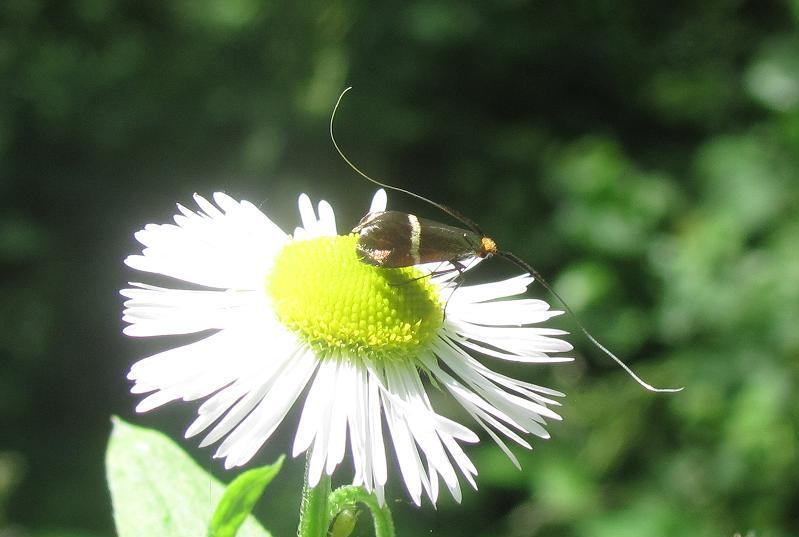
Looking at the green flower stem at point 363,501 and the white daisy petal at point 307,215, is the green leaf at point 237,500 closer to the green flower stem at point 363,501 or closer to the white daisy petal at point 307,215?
the green flower stem at point 363,501

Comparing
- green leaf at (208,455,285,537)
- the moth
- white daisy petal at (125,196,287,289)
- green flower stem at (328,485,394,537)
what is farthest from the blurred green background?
green leaf at (208,455,285,537)

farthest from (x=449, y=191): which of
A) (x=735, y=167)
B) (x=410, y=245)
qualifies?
(x=410, y=245)

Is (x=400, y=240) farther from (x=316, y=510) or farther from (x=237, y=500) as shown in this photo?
(x=237, y=500)

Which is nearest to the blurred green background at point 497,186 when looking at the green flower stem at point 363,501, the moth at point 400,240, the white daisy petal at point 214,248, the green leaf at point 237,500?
the white daisy petal at point 214,248

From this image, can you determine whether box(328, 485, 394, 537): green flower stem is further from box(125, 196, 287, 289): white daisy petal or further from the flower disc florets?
box(125, 196, 287, 289): white daisy petal

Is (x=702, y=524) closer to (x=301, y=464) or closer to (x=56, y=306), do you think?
(x=301, y=464)
